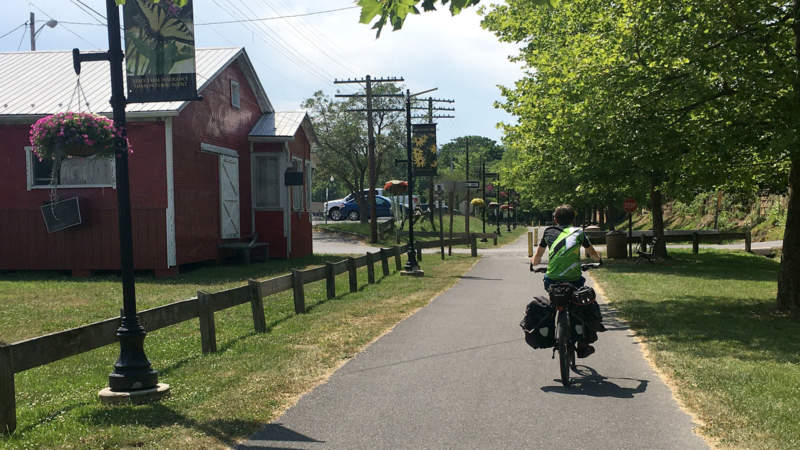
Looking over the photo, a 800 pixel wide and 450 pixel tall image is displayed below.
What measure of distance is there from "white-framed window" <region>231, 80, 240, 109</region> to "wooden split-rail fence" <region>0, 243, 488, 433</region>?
11.3 m

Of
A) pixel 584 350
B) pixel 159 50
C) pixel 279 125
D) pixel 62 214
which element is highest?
pixel 279 125

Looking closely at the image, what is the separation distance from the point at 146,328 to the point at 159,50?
291 cm

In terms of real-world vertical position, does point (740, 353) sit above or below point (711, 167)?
below

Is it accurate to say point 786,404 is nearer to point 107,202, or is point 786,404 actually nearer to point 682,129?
point 682,129

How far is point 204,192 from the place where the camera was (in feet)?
71.7

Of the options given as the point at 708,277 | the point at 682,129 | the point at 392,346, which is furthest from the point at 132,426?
the point at 708,277

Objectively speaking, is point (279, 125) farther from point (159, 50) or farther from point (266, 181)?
point (159, 50)

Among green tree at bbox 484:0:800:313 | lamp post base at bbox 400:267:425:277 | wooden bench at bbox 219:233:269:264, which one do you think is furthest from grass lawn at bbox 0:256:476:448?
wooden bench at bbox 219:233:269:264

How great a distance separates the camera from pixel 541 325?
7.93 m

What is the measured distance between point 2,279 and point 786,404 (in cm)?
1846

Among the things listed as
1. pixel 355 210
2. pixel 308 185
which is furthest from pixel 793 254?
pixel 355 210

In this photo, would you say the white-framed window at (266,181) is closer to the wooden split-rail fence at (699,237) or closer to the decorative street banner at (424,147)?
the decorative street banner at (424,147)

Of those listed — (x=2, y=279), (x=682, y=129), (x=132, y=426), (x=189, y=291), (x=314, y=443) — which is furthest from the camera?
(x=2, y=279)

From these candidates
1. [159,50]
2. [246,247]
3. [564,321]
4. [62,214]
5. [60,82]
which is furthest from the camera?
[246,247]
